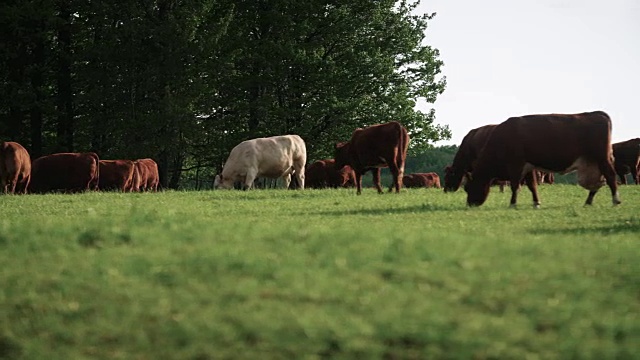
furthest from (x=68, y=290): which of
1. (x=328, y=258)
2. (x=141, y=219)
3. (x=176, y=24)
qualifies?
(x=176, y=24)

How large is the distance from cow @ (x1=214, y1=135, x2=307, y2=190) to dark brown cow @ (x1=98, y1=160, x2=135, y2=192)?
5.33m

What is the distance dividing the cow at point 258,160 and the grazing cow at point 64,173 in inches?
208

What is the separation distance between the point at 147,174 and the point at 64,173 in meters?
7.55

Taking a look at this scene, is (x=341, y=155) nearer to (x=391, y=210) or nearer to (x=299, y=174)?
(x=299, y=174)

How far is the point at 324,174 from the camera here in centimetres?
5025

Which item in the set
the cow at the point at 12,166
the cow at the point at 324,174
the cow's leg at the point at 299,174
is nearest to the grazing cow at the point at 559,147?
the cow's leg at the point at 299,174

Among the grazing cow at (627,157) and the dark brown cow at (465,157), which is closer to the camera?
the dark brown cow at (465,157)

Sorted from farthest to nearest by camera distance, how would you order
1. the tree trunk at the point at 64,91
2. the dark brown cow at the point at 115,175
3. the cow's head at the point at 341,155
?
the tree trunk at the point at 64,91 → the dark brown cow at the point at 115,175 → the cow's head at the point at 341,155

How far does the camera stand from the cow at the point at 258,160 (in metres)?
34.5

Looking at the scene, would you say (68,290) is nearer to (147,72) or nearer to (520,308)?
(520,308)

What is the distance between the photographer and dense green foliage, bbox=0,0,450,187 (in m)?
44.5

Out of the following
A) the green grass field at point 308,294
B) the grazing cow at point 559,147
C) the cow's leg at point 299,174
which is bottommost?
the green grass field at point 308,294

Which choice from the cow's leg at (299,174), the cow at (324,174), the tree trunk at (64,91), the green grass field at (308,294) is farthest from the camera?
the cow at (324,174)

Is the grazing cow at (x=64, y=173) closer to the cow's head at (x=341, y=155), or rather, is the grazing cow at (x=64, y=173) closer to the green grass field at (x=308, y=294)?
the cow's head at (x=341, y=155)
